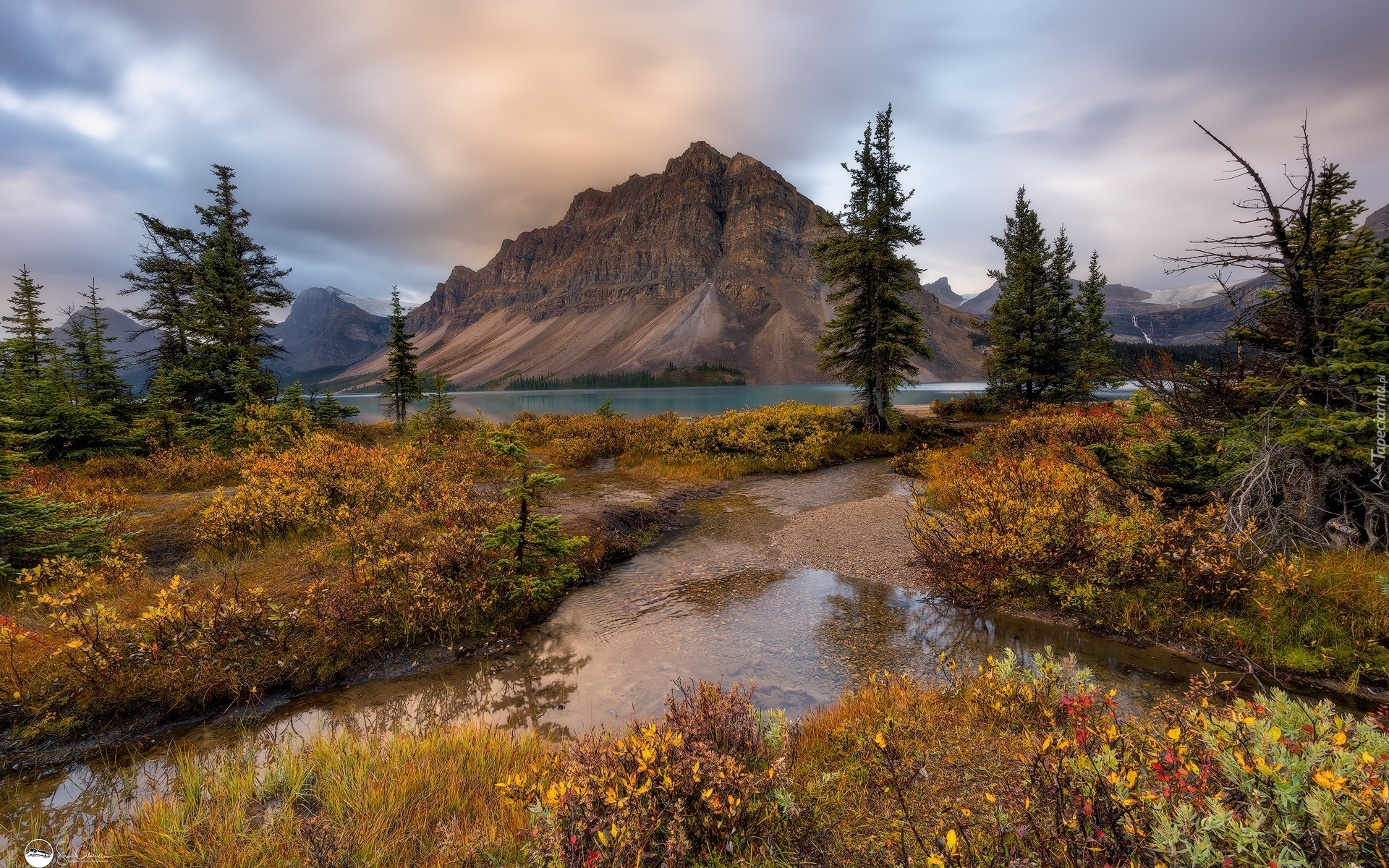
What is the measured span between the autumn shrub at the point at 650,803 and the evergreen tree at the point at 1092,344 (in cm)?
3417

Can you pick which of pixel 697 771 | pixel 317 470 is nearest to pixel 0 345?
pixel 317 470

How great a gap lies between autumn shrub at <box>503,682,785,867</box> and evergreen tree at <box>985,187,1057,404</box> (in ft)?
113

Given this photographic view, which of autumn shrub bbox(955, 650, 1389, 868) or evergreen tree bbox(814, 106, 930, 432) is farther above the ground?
evergreen tree bbox(814, 106, 930, 432)

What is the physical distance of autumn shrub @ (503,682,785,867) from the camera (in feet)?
10.2

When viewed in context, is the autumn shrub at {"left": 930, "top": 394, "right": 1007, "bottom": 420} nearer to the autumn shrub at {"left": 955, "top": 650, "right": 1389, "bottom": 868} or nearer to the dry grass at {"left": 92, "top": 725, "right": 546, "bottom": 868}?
the autumn shrub at {"left": 955, "top": 650, "right": 1389, "bottom": 868}

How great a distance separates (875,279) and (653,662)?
24021 millimetres

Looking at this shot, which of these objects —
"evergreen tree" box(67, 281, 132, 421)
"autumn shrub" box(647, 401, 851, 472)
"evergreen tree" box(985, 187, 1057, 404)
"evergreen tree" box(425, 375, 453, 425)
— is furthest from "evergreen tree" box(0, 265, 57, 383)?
"evergreen tree" box(985, 187, 1057, 404)

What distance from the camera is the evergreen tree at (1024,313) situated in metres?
31.5

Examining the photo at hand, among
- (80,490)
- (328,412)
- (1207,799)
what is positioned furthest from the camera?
(328,412)

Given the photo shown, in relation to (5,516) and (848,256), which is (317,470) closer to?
A: (5,516)

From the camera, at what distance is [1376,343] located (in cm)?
668

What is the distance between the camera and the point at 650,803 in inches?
136

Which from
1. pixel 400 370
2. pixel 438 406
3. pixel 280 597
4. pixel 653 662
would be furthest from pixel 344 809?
pixel 400 370

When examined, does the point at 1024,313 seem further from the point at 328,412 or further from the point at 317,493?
the point at 328,412
